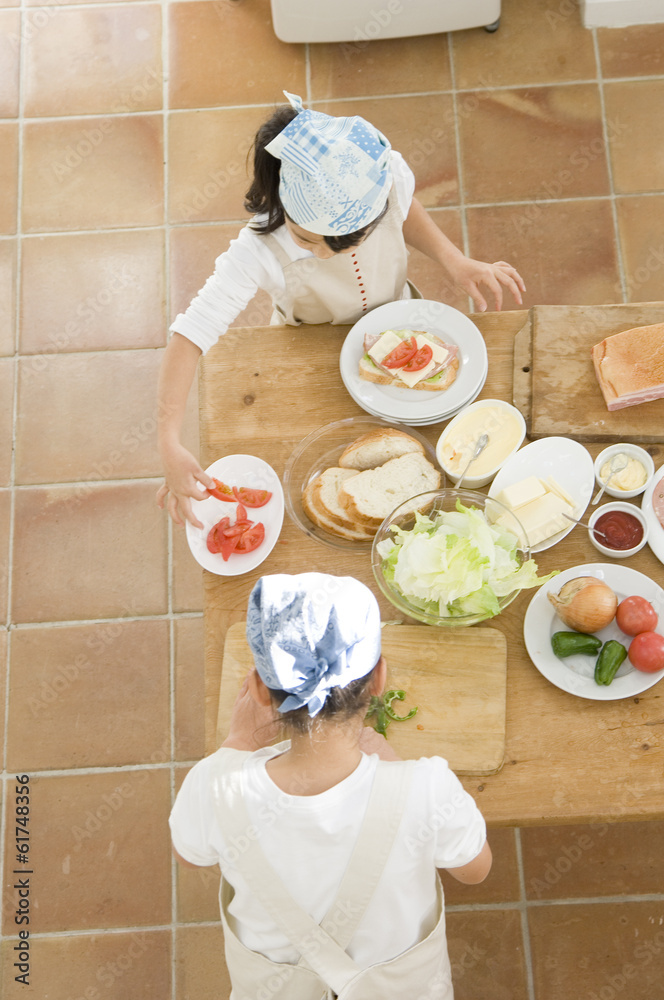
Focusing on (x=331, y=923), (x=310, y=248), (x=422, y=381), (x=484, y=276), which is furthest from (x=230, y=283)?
(x=331, y=923)

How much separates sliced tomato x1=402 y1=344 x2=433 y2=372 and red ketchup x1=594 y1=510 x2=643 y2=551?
0.43m

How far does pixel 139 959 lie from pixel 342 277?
184 centimetres

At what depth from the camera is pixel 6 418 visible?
263cm

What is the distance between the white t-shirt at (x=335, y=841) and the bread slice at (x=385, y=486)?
1.40 feet

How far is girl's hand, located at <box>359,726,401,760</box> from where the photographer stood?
4.27 ft

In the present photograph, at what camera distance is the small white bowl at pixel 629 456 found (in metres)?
1.46

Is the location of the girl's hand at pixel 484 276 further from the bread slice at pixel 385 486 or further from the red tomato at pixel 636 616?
the red tomato at pixel 636 616

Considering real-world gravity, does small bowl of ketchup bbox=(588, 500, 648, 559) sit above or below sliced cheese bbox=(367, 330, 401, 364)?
below

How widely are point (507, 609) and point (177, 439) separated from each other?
73cm

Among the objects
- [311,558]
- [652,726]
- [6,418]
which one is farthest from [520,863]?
[6,418]

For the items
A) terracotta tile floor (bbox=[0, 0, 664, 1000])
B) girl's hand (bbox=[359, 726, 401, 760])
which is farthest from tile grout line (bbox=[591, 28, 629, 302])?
girl's hand (bbox=[359, 726, 401, 760])

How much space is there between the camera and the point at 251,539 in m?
1.48

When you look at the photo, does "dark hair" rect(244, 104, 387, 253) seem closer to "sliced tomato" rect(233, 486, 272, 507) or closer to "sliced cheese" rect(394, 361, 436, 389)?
"sliced cheese" rect(394, 361, 436, 389)

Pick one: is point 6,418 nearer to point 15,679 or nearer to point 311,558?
point 15,679
